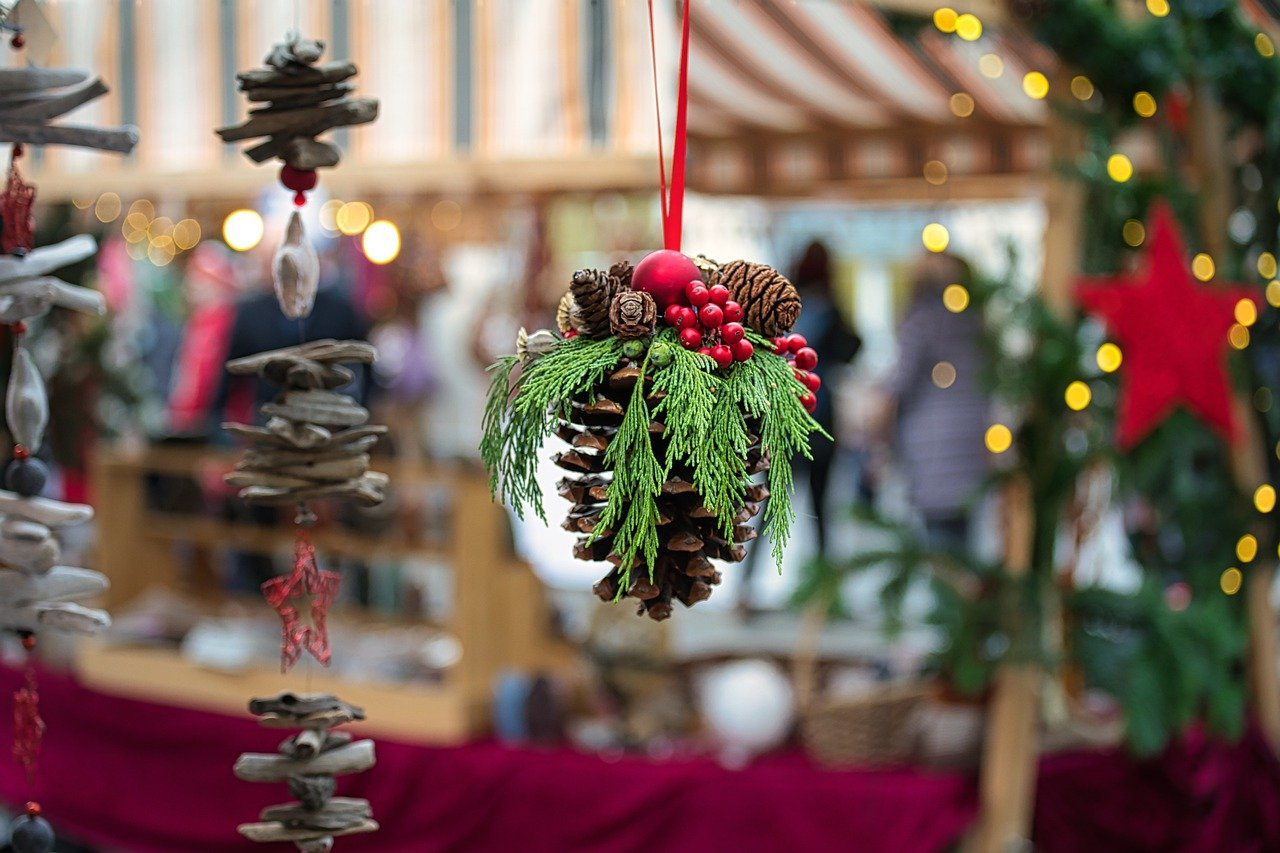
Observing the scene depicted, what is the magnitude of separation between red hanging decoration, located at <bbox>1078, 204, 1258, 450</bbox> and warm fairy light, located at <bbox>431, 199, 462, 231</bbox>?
2980mm

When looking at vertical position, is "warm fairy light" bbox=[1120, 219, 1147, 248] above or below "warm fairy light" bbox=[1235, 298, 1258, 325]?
above

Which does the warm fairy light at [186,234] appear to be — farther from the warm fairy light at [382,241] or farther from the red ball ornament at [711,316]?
the red ball ornament at [711,316]

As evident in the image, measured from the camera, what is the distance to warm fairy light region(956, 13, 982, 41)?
3.49 m

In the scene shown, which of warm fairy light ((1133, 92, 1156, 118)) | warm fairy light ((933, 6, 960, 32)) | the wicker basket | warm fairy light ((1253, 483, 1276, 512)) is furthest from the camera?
warm fairy light ((1253, 483, 1276, 512))

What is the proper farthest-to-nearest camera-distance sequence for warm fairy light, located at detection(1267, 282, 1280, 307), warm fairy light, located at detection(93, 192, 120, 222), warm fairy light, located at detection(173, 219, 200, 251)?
warm fairy light, located at detection(173, 219, 200, 251), warm fairy light, located at detection(93, 192, 120, 222), warm fairy light, located at detection(1267, 282, 1280, 307)

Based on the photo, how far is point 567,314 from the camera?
4.42 feet

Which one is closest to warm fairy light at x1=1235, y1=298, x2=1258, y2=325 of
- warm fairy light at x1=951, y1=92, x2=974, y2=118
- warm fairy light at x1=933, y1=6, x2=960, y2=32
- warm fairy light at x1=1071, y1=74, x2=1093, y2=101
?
warm fairy light at x1=1071, y1=74, x2=1093, y2=101

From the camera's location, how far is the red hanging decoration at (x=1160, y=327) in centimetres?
353

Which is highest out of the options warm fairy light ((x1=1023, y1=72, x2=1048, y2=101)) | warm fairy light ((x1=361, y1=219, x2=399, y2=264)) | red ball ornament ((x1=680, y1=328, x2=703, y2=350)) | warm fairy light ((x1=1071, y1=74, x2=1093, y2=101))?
warm fairy light ((x1=1023, y1=72, x2=1048, y2=101))

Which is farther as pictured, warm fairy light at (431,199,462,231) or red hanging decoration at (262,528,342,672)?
warm fairy light at (431,199,462,231)

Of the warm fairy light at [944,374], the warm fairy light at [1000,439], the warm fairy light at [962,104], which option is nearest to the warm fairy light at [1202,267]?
the warm fairy light at [1000,439]

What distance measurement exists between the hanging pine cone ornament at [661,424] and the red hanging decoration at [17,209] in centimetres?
60

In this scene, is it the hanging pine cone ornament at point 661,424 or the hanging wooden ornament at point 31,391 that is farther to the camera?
the hanging wooden ornament at point 31,391

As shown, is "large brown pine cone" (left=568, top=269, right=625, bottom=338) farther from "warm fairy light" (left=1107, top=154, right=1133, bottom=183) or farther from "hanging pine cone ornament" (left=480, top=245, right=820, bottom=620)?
"warm fairy light" (left=1107, top=154, right=1133, bottom=183)
